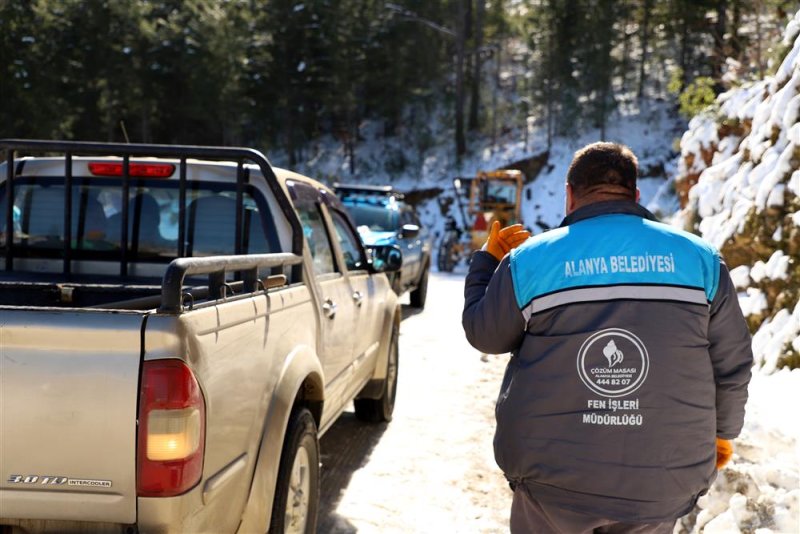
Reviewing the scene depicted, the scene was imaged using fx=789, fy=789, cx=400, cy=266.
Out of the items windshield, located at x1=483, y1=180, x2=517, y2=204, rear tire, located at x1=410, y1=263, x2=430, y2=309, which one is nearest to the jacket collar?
rear tire, located at x1=410, y1=263, x2=430, y2=309

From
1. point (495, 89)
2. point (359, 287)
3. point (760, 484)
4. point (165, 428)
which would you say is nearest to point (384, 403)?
point (359, 287)

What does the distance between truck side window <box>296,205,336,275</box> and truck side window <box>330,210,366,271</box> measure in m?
0.40

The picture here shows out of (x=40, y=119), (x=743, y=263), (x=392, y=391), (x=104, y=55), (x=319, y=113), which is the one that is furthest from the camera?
(x=319, y=113)

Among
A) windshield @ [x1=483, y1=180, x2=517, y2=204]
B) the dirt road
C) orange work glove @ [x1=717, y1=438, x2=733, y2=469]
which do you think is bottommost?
the dirt road

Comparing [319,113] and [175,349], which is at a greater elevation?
[319,113]

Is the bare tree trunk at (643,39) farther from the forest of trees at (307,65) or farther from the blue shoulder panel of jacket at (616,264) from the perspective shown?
the blue shoulder panel of jacket at (616,264)

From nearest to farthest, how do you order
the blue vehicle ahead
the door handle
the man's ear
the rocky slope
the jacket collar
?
1. the jacket collar
2. the man's ear
3. the door handle
4. the rocky slope
5. the blue vehicle ahead

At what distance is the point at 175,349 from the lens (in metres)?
2.37

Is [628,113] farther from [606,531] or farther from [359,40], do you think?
[606,531]

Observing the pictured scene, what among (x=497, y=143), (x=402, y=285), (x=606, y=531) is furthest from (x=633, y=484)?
(x=497, y=143)

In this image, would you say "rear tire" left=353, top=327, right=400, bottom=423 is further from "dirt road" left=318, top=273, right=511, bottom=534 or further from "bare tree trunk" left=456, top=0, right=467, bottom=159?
"bare tree trunk" left=456, top=0, right=467, bottom=159

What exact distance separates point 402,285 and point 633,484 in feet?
34.4

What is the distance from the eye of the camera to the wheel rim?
3.42m

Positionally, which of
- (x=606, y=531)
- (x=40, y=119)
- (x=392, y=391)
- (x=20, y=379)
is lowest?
(x=392, y=391)
